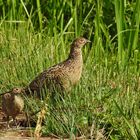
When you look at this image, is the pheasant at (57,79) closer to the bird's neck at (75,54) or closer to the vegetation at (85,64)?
the vegetation at (85,64)

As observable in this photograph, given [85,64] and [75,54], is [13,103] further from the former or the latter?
[85,64]

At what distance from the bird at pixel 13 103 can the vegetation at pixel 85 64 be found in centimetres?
35

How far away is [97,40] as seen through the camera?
791cm

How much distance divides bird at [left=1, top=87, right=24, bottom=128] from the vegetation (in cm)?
35

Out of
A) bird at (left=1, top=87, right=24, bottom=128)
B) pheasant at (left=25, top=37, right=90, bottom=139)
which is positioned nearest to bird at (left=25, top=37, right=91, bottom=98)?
pheasant at (left=25, top=37, right=90, bottom=139)

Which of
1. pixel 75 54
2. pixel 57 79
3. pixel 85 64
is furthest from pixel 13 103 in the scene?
pixel 85 64

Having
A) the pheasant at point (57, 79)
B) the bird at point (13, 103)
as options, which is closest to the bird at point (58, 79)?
the pheasant at point (57, 79)

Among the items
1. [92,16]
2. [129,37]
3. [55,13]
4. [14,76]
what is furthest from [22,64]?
[92,16]

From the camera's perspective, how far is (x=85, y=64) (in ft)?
23.2

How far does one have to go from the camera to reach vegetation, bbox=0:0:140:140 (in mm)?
5508

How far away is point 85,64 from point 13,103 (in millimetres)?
1319

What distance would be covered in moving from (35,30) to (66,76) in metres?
3.59

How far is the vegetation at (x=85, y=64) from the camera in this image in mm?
5508

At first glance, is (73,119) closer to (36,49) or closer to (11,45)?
(36,49)
